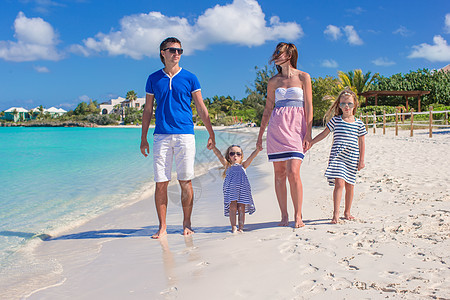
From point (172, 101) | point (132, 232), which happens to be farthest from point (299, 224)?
point (132, 232)

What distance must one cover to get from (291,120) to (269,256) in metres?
1.36

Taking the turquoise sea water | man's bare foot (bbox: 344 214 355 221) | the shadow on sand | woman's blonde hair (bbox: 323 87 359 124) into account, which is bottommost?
the turquoise sea water

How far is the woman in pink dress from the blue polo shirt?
2.77ft

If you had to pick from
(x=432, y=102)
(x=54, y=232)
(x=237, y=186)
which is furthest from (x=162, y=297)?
(x=432, y=102)

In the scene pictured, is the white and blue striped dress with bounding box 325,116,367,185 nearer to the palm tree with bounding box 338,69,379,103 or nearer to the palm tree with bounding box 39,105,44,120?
the palm tree with bounding box 338,69,379,103

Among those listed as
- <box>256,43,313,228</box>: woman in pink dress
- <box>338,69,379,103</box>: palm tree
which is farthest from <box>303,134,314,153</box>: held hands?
<box>338,69,379,103</box>: palm tree

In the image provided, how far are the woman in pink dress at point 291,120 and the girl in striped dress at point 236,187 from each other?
0.94 ft

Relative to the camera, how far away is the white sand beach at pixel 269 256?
7.06 feet

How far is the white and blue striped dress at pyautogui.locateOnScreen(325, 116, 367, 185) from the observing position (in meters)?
3.60

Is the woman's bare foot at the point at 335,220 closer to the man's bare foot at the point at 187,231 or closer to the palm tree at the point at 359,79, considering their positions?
the man's bare foot at the point at 187,231

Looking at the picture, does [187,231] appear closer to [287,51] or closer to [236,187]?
[236,187]

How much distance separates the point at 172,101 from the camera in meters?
3.51

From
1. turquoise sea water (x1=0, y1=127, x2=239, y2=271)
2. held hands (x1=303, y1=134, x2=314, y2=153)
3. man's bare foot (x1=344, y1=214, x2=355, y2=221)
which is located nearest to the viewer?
held hands (x1=303, y1=134, x2=314, y2=153)

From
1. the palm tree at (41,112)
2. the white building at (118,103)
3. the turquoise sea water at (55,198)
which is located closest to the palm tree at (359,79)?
A: the turquoise sea water at (55,198)
